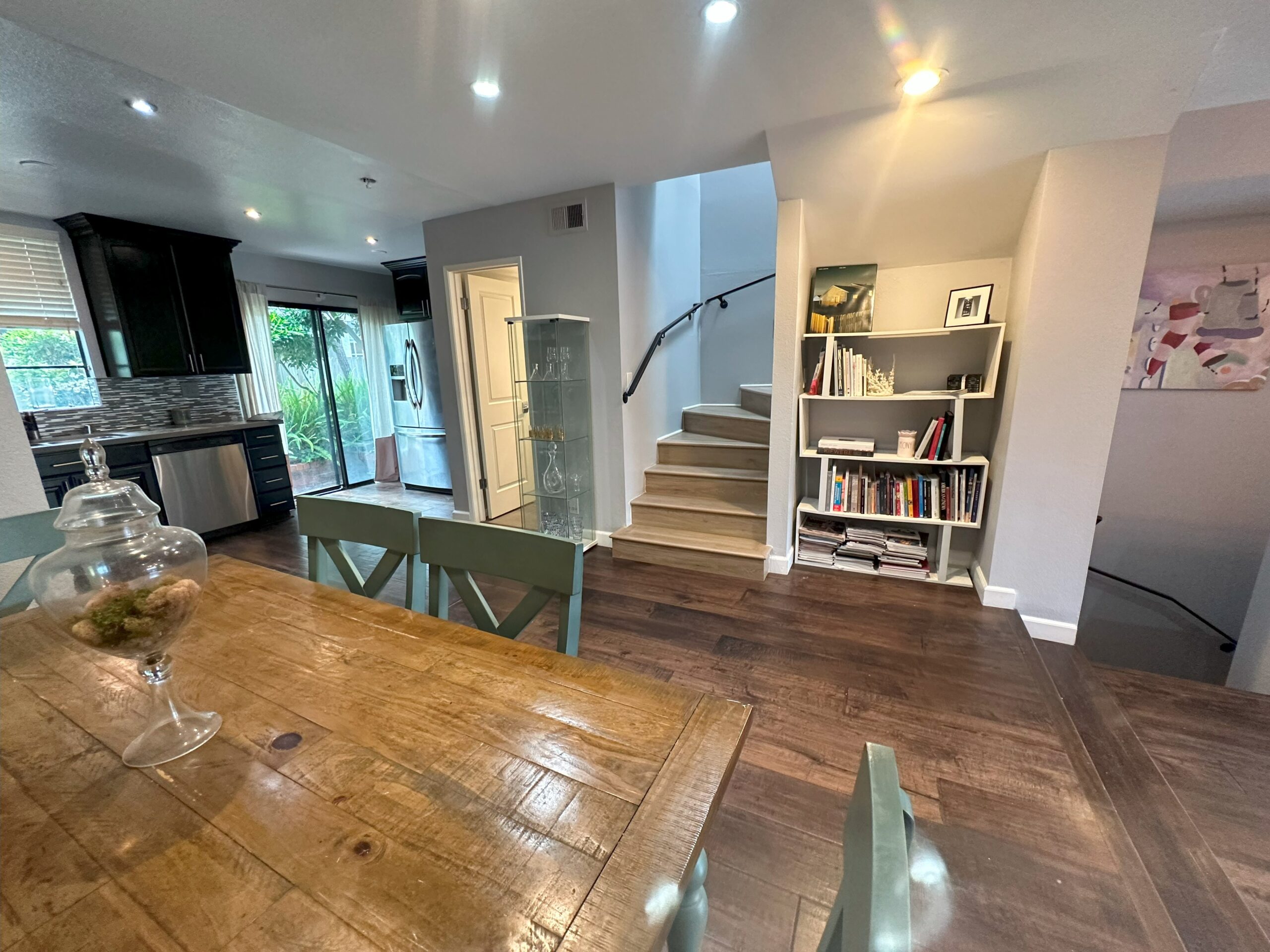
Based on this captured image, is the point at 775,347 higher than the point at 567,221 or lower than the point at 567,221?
lower

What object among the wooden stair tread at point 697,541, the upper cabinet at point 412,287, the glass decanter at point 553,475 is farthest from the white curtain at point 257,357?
the wooden stair tread at point 697,541

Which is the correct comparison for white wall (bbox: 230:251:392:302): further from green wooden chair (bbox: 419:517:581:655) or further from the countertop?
green wooden chair (bbox: 419:517:581:655)

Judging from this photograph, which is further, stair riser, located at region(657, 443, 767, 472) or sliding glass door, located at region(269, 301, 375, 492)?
sliding glass door, located at region(269, 301, 375, 492)

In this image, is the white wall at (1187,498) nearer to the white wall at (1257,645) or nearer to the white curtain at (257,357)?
the white wall at (1257,645)

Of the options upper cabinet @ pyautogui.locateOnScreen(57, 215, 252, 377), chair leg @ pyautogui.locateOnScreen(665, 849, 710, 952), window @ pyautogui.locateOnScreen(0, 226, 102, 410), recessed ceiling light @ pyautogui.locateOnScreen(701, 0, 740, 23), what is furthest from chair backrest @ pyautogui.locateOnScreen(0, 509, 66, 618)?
window @ pyautogui.locateOnScreen(0, 226, 102, 410)

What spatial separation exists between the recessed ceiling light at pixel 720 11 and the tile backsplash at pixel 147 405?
4.57 metres

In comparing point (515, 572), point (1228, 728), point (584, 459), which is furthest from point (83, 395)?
point (1228, 728)

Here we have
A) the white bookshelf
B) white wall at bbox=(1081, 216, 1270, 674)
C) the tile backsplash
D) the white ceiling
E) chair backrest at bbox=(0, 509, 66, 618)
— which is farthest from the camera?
the tile backsplash

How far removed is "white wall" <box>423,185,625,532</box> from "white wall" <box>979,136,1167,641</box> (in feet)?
7.02

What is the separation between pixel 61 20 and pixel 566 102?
1588 mm

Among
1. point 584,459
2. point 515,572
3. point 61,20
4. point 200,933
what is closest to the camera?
point 200,933

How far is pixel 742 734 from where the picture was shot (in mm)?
801

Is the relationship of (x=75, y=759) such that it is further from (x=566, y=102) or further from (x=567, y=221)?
(x=567, y=221)

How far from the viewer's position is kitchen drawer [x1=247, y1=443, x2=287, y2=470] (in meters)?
4.16
